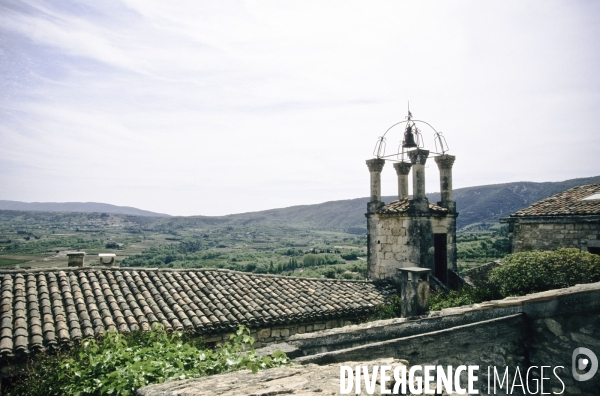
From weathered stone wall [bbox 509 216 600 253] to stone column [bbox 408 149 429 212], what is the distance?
4.77 meters

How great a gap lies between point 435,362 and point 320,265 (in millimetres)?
47291

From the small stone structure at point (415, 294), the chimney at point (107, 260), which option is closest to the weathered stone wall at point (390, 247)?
the small stone structure at point (415, 294)

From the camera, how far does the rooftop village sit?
16.3ft

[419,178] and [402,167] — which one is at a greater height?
[402,167]

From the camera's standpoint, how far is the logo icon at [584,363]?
4.88m

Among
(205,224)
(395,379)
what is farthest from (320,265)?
(205,224)

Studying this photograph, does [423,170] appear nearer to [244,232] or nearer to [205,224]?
[244,232]

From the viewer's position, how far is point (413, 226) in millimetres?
12109

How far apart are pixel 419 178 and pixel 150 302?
9.22 metres

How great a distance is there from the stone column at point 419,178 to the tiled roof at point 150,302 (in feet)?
10.1

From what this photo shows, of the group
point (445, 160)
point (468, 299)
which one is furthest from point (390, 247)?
point (468, 299)

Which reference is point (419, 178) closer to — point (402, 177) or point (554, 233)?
point (402, 177)

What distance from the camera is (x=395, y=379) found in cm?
254

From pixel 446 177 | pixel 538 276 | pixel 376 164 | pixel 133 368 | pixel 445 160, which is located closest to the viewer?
pixel 133 368
